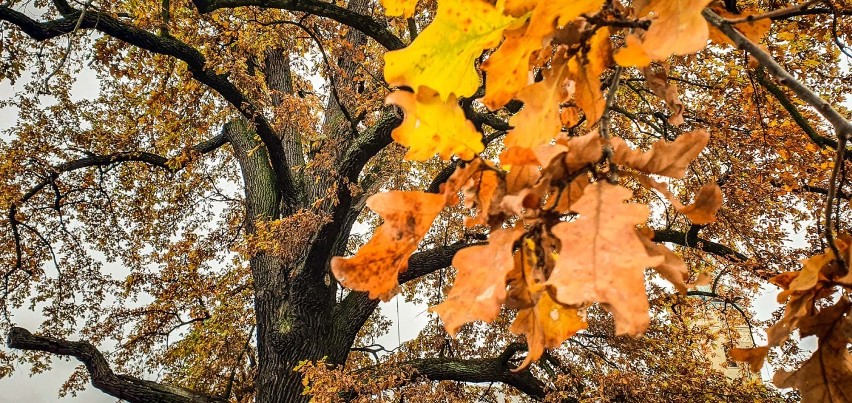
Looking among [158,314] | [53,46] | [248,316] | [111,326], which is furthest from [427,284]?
[53,46]

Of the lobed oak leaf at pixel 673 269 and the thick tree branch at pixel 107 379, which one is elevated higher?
the thick tree branch at pixel 107 379

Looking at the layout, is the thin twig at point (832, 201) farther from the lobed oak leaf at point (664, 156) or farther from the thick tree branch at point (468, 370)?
the thick tree branch at point (468, 370)

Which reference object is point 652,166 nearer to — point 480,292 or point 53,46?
point 480,292

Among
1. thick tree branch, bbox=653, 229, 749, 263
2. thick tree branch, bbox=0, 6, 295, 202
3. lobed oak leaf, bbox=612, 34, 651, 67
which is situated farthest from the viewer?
thick tree branch, bbox=653, 229, 749, 263

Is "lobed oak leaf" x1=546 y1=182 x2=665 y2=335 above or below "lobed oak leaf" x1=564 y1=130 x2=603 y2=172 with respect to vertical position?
below

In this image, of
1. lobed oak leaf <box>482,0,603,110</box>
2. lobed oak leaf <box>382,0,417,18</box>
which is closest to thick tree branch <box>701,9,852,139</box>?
lobed oak leaf <box>482,0,603,110</box>

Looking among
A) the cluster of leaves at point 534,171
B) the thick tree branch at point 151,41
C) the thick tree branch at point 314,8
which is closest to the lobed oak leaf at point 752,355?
the cluster of leaves at point 534,171

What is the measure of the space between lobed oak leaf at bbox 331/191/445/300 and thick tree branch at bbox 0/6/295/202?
384cm

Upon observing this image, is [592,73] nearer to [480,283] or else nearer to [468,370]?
[480,283]

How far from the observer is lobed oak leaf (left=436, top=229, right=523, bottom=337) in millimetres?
348

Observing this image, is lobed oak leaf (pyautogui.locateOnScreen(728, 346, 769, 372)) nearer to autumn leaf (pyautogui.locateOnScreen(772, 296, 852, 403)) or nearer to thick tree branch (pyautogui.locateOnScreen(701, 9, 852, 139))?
autumn leaf (pyautogui.locateOnScreen(772, 296, 852, 403))

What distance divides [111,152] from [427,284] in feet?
17.3

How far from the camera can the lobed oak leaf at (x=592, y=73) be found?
0.52 meters

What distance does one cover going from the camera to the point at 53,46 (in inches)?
262
